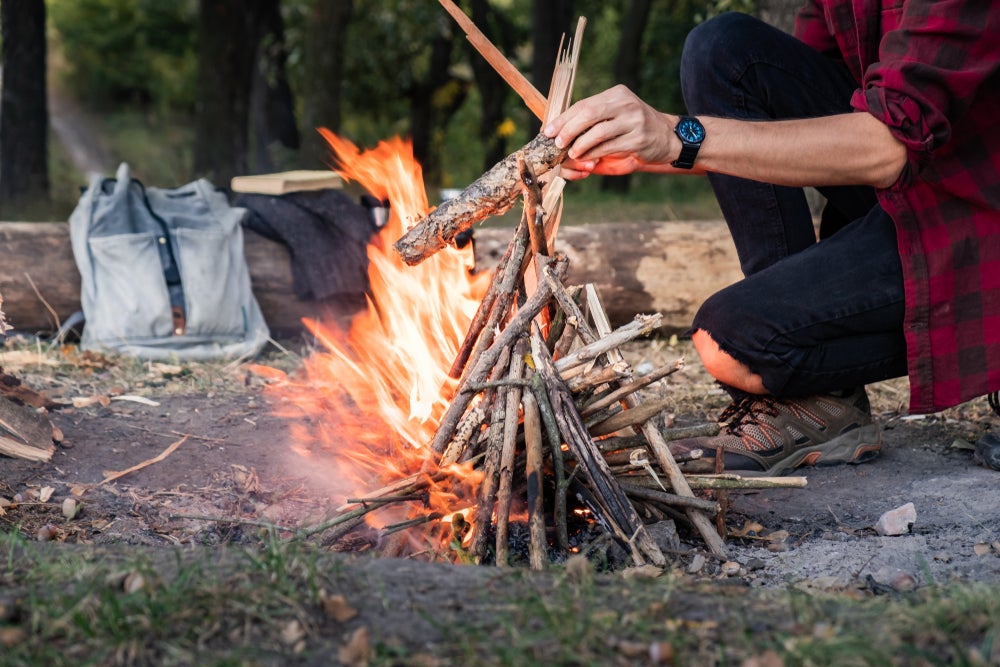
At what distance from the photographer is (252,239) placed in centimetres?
525

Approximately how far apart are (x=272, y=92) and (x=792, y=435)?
11.8 m

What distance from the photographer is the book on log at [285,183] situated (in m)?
5.31

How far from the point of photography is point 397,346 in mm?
3064

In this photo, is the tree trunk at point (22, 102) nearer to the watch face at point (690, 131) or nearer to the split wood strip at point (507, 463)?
the split wood strip at point (507, 463)

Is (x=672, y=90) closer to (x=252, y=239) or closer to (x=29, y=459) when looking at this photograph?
(x=252, y=239)

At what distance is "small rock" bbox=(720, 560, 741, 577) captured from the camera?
7.91 ft

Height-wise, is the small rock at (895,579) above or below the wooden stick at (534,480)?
below

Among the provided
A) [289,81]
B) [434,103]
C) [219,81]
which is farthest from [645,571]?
[434,103]

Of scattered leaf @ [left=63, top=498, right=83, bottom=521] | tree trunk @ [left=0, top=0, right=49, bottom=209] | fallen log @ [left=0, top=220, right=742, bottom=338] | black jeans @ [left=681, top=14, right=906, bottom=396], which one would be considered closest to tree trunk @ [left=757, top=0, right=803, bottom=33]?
fallen log @ [left=0, top=220, right=742, bottom=338]

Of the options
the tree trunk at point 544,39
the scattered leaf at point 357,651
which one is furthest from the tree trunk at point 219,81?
the scattered leaf at point 357,651

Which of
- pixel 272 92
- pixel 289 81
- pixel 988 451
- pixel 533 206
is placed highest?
pixel 289 81

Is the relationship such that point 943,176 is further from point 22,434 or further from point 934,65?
point 22,434

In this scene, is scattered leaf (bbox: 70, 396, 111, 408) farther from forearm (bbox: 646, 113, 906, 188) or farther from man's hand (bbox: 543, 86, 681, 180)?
forearm (bbox: 646, 113, 906, 188)

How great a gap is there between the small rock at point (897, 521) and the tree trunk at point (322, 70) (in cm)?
733
